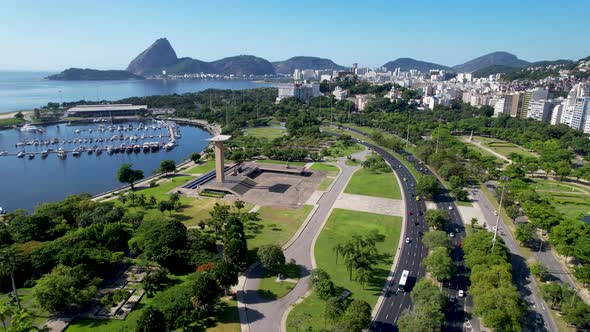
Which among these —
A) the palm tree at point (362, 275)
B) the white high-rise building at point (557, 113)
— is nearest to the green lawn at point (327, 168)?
the palm tree at point (362, 275)

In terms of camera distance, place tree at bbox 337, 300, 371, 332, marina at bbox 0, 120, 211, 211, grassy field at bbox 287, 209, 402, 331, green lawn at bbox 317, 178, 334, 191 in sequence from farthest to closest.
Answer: marina at bbox 0, 120, 211, 211, green lawn at bbox 317, 178, 334, 191, grassy field at bbox 287, 209, 402, 331, tree at bbox 337, 300, 371, 332

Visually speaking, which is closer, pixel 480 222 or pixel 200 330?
pixel 200 330

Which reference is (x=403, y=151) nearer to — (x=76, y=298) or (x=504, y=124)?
(x=504, y=124)

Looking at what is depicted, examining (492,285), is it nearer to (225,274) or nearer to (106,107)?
(225,274)

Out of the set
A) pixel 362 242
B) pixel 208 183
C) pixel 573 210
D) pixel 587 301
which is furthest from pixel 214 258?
pixel 573 210

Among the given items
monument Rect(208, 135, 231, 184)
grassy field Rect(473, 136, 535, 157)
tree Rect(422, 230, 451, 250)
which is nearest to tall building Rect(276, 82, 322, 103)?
grassy field Rect(473, 136, 535, 157)

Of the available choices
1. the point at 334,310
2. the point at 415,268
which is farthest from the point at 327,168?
the point at 334,310

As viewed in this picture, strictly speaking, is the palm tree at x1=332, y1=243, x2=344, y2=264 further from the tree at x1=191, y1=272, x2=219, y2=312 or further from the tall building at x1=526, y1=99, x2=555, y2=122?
the tall building at x1=526, y1=99, x2=555, y2=122
